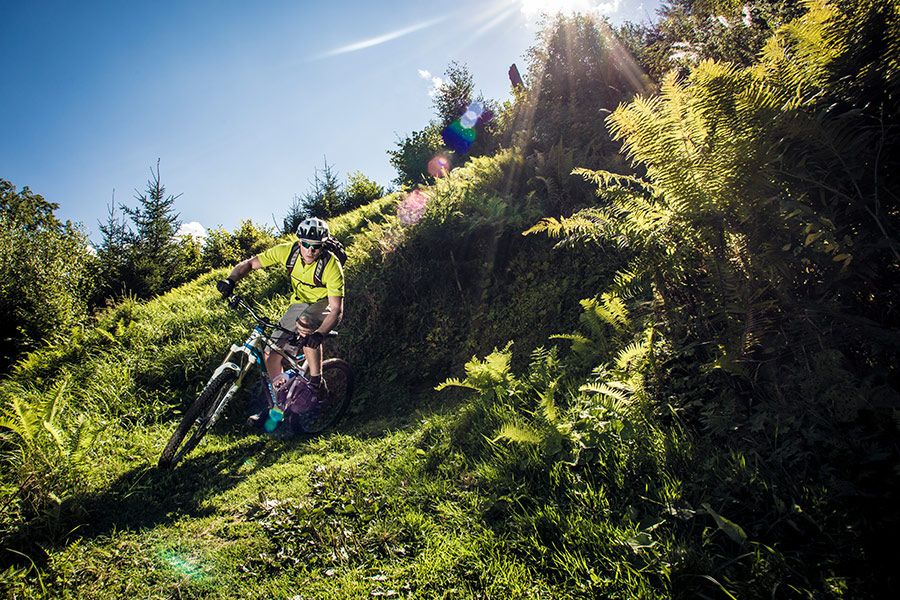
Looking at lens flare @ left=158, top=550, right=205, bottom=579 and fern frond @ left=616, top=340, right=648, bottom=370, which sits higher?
fern frond @ left=616, top=340, right=648, bottom=370

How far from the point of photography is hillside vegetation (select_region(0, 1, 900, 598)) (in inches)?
70.5

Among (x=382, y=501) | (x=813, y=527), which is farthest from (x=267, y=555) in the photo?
(x=813, y=527)

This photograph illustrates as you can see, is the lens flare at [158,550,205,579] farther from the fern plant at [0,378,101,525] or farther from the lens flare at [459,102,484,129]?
the lens flare at [459,102,484,129]

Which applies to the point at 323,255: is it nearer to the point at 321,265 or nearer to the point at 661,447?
the point at 321,265

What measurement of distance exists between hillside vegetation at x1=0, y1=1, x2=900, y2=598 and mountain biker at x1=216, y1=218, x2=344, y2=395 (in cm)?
108

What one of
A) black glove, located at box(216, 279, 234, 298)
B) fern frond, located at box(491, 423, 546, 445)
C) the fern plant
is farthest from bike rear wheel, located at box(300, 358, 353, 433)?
fern frond, located at box(491, 423, 546, 445)

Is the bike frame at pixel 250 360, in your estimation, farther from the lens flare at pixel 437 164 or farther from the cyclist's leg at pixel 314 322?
the lens flare at pixel 437 164

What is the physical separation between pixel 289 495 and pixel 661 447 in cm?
317

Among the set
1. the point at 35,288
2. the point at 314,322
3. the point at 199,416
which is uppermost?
the point at 35,288

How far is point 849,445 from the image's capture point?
71.1 inches

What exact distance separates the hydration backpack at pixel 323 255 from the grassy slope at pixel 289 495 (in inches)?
82.7

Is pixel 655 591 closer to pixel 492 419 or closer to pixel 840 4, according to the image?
pixel 492 419

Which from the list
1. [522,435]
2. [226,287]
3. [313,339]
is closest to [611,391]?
[522,435]

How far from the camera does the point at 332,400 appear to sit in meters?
5.94
